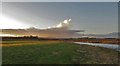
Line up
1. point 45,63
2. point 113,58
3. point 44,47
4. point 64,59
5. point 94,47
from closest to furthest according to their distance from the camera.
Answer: point 45,63, point 64,59, point 113,58, point 44,47, point 94,47

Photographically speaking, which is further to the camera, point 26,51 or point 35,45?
point 35,45

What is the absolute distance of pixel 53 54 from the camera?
1603 inches

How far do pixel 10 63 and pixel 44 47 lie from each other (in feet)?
A: 34.8

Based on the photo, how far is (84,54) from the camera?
137ft

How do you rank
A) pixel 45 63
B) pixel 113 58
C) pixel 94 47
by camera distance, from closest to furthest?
1. pixel 45 63
2. pixel 113 58
3. pixel 94 47

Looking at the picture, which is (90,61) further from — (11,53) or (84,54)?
(11,53)

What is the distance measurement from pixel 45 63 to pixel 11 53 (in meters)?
7.60

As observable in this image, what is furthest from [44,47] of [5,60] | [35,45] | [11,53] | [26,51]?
[5,60]

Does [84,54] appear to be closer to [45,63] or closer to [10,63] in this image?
[45,63]

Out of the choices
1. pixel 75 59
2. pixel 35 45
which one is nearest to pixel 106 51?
pixel 75 59

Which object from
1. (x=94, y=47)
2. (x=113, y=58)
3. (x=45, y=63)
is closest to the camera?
(x=45, y=63)

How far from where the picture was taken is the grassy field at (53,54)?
36844mm

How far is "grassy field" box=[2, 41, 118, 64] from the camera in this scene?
3684 cm

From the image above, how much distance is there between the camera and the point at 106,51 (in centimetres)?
4606
